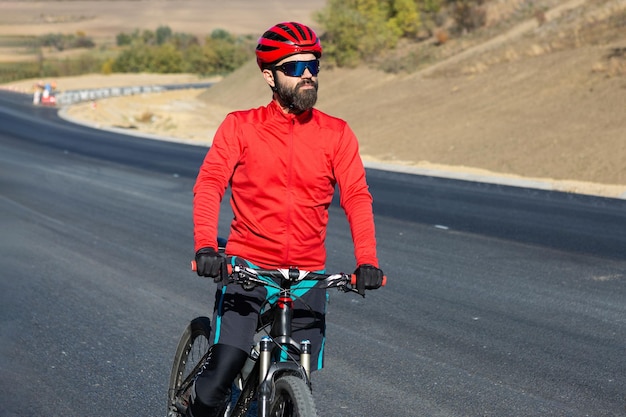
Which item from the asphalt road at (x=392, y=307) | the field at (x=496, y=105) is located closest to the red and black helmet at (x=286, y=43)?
the asphalt road at (x=392, y=307)

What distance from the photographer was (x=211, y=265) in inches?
155

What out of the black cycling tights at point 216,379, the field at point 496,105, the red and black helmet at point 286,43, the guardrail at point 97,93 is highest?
the red and black helmet at point 286,43

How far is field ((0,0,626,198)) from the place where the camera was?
23938mm

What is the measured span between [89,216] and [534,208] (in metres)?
6.51

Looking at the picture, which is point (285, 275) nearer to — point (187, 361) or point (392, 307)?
point (187, 361)

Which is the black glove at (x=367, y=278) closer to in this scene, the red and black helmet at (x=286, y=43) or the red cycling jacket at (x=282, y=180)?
the red cycling jacket at (x=282, y=180)

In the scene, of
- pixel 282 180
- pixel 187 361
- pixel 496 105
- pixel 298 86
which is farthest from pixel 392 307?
pixel 496 105

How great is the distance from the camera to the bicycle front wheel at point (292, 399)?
3885 mm

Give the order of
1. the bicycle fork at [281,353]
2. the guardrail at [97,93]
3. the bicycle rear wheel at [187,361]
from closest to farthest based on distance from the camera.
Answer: the bicycle fork at [281,353] → the bicycle rear wheel at [187,361] → the guardrail at [97,93]

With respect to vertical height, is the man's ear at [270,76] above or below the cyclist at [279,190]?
above

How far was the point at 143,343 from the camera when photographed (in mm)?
7840

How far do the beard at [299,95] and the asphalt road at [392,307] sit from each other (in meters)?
2.41

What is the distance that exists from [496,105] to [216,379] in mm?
27672

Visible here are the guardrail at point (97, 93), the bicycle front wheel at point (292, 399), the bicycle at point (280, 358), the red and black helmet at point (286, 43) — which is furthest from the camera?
the guardrail at point (97, 93)
